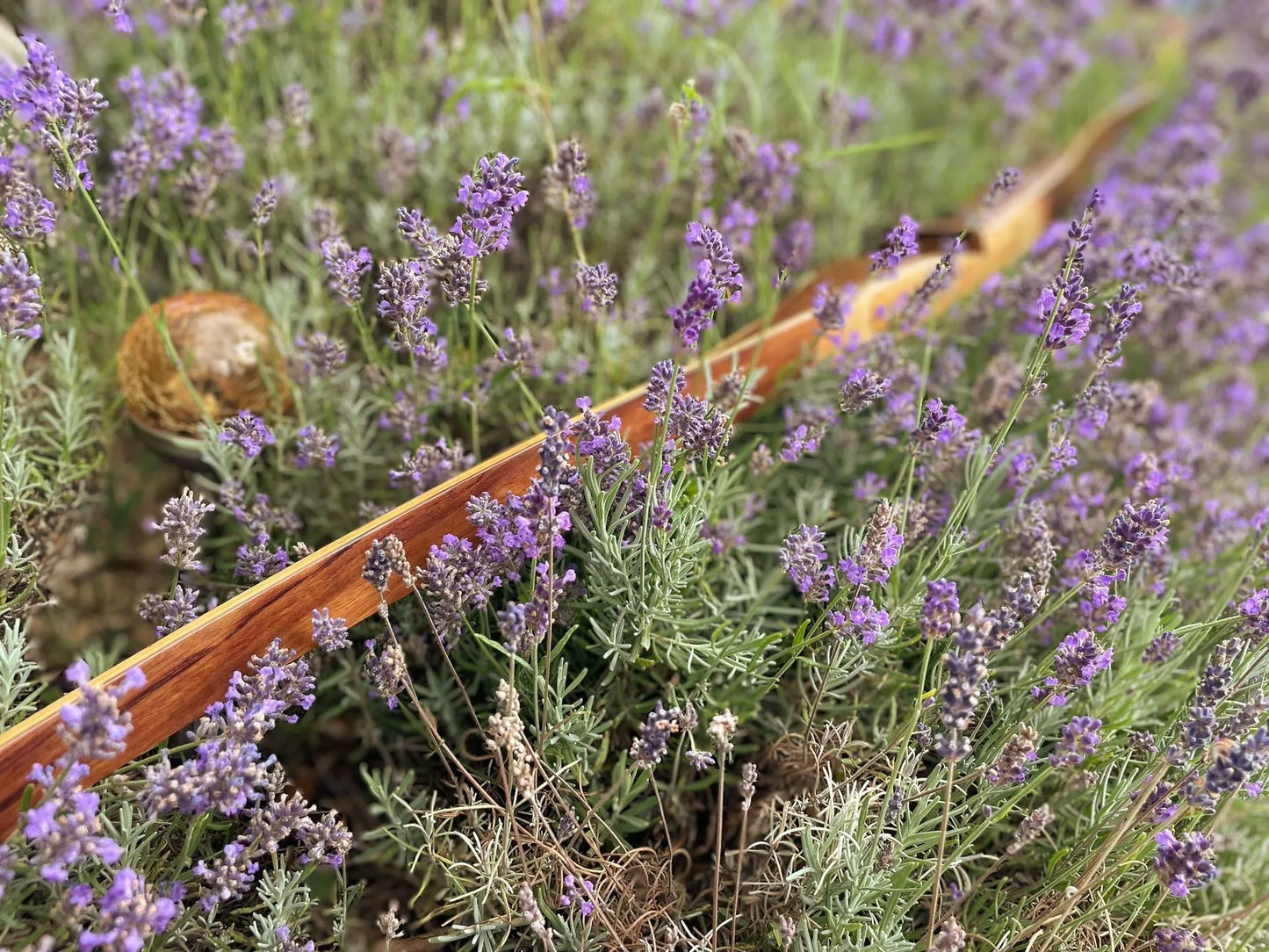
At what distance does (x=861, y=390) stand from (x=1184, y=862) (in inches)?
30.5

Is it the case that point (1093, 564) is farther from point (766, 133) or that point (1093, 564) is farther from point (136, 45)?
point (136, 45)

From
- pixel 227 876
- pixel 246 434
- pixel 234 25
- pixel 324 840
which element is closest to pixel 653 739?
pixel 324 840

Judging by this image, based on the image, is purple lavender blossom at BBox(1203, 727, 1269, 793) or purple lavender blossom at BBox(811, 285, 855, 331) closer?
purple lavender blossom at BBox(1203, 727, 1269, 793)

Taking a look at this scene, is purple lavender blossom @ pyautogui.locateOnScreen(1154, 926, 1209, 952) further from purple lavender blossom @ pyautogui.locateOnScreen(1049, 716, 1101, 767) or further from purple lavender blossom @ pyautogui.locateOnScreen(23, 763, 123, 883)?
purple lavender blossom @ pyautogui.locateOnScreen(23, 763, 123, 883)

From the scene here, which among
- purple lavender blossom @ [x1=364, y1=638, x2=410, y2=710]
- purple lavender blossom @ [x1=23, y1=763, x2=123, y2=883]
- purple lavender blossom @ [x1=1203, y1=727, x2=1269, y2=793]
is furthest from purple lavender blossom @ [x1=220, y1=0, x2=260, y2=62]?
purple lavender blossom @ [x1=1203, y1=727, x2=1269, y2=793]

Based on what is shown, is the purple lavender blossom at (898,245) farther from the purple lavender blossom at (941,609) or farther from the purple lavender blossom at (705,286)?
the purple lavender blossom at (941,609)

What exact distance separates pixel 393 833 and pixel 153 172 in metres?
1.39

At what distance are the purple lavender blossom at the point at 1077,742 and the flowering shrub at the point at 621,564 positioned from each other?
0.5 inches

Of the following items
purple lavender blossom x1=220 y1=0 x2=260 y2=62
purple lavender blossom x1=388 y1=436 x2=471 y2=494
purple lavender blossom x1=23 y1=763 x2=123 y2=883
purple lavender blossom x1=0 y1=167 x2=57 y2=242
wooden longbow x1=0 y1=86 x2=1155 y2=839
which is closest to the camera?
purple lavender blossom x1=23 y1=763 x2=123 y2=883

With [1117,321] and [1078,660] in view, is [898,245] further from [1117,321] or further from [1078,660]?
[1078,660]

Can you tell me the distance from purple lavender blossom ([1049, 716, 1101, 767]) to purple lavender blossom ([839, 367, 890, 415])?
57 centimetres

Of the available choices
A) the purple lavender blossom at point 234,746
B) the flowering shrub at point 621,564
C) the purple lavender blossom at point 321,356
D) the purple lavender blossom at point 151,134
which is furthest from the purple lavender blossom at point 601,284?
the purple lavender blossom at point 151,134

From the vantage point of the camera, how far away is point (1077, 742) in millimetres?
1403

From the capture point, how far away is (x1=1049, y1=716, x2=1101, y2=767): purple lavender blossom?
1375mm
